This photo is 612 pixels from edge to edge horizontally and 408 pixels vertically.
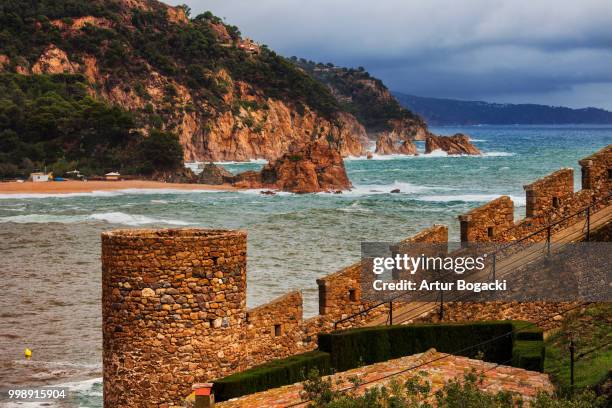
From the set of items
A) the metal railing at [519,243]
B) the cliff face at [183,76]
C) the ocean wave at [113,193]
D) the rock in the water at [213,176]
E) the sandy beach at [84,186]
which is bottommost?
the ocean wave at [113,193]

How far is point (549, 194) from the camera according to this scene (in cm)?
1692

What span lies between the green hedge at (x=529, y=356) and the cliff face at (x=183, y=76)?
11124 cm

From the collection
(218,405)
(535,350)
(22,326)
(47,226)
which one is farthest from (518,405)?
(47,226)

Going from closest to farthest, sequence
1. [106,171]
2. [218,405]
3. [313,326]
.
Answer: [218,405] → [313,326] → [106,171]

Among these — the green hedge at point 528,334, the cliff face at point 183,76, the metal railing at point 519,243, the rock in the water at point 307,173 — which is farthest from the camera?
the cliff face at point 183,76

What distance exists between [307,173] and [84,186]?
755 inches

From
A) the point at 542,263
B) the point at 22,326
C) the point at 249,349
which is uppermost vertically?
the point at 542,263

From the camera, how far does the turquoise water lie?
2409cm

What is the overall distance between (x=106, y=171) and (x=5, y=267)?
6397 cm

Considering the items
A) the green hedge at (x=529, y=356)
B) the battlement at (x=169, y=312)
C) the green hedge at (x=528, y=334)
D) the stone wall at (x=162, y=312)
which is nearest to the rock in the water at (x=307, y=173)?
the green hedge at (x=528, y=334)

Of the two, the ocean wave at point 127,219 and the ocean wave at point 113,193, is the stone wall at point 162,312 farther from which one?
the ocean wave at point 113,193

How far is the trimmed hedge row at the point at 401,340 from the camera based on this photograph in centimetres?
1361

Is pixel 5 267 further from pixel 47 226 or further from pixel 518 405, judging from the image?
pixel 518 405

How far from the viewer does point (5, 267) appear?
118 ft
